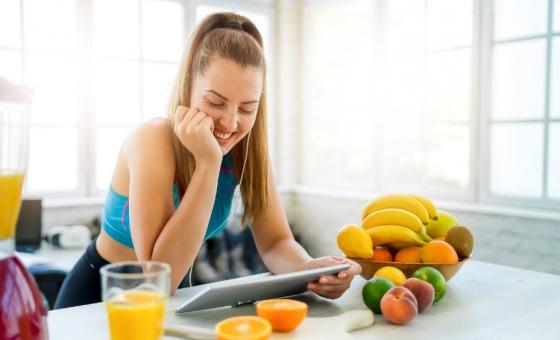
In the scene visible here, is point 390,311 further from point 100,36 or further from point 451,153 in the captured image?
point 100,36

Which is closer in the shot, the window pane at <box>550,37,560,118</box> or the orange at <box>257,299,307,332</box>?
the orange at <box>257,299,307,332</box>

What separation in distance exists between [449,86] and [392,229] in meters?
2.25

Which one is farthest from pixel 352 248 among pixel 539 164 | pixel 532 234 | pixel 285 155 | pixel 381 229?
pixel 285 155

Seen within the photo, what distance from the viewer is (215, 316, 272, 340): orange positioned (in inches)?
30.8

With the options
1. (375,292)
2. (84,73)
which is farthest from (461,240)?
(84,73)

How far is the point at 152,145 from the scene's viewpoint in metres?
1.27

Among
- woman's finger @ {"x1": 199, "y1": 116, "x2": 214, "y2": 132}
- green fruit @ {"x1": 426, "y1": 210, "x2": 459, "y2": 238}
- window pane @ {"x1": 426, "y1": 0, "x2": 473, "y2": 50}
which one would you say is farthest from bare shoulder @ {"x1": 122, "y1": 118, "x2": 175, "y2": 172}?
window pane @ {"x1": 426, "y1": 0, "x2": 473, "y2": 50}

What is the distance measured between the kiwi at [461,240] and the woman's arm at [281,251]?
23cm

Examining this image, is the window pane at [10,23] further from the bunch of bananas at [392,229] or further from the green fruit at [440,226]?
the green fruit at [440,226]

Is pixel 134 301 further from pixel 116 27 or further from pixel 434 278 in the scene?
pixel 116 27

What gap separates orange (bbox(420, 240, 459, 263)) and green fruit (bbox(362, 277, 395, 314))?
0.18 m

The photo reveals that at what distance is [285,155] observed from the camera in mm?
4293

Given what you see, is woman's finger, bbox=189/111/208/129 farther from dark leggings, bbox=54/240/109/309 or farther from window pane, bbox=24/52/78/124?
window pane, bbox=24/52/78/124

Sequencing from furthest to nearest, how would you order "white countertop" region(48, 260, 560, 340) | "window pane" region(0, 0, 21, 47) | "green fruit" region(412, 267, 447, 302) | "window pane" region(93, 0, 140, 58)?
"window pane" region(93, 0, 140, 58), "window pane" region(0, 0, 21, 47), "green fruit" region(412, 267, 447, 302), "white countertop" region(48, 260, 560, 340)
